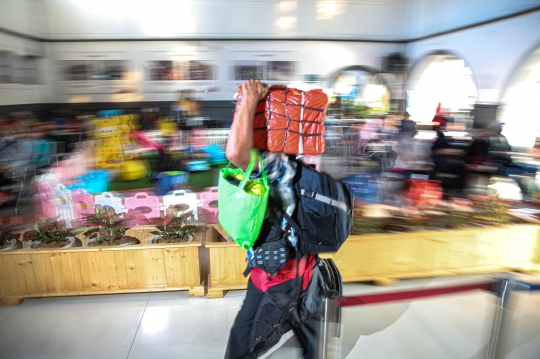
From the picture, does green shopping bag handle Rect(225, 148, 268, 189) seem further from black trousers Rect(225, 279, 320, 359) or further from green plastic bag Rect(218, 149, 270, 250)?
black trousers Rect(225, 279, 320, 359)

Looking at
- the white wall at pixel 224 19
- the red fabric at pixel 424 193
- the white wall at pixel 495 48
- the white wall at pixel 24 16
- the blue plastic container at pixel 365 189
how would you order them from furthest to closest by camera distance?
the white wall at pixel 224 19
the white wall at pixel 24 16
the white wall at pixel 495 48
the blue plastic container at pixel 365 189
the red fabric at pixel 424 193

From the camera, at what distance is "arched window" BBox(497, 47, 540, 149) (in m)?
6.71

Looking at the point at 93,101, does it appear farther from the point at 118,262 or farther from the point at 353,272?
the point at 353,272

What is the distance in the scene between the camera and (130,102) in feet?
33.4

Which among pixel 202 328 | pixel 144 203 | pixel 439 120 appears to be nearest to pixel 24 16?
pixel 144 203

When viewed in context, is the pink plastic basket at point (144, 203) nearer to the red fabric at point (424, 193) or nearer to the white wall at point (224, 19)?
the red fabric at point (424, 193)

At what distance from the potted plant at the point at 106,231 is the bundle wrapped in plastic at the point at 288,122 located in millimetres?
Result: 2183

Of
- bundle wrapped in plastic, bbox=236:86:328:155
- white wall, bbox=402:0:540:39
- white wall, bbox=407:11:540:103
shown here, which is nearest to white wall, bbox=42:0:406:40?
white wall, bbox=402:0:540:39

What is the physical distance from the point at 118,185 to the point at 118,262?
3440mm

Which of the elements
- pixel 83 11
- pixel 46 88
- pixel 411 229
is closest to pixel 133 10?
pixel 83 11

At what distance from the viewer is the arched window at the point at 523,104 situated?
671 centimetres

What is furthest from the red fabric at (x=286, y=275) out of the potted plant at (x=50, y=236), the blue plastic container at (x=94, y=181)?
the blue plastic container at (x=94, y=181)

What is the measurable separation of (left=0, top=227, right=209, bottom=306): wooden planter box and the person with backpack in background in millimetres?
1362

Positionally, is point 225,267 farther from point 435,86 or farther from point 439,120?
point 435,86
